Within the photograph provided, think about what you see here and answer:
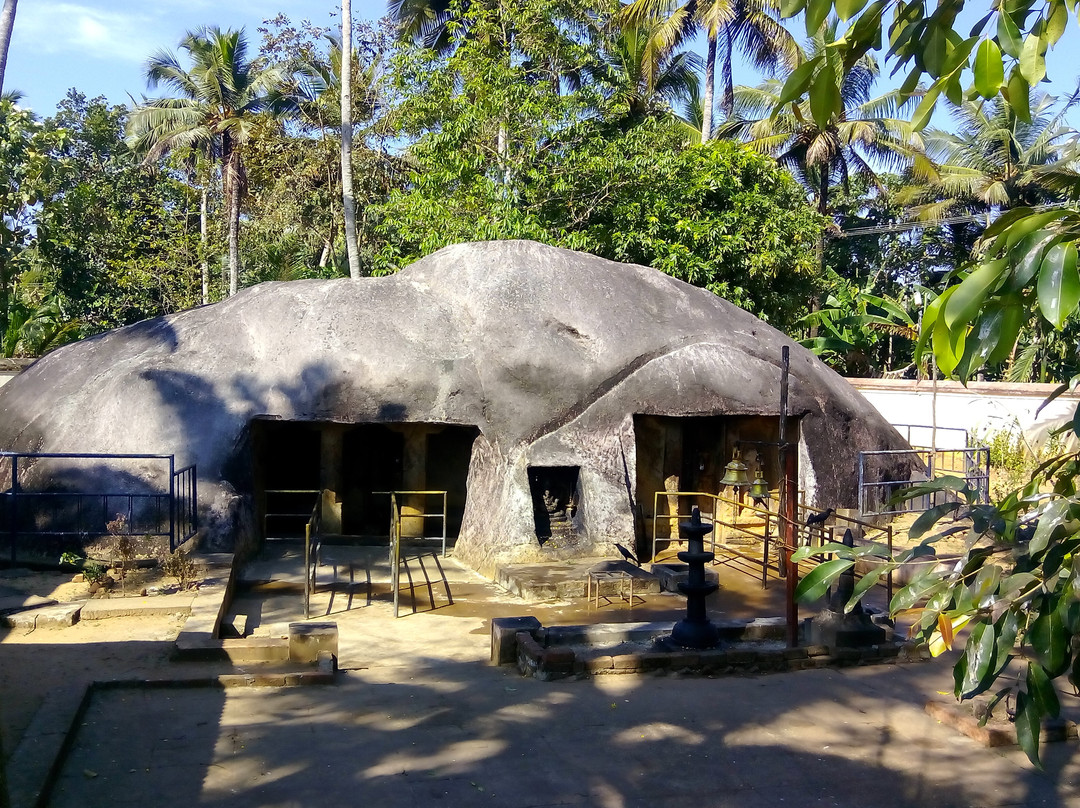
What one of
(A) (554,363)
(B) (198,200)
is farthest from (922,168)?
(B) (198,200)

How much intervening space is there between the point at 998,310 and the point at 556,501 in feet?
41.7

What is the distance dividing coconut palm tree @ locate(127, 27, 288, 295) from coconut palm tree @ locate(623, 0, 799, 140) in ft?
35.0

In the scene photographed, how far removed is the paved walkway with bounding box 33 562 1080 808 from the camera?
634 cm

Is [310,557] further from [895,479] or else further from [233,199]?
[233,199]

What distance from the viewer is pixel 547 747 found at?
7164 millimetres

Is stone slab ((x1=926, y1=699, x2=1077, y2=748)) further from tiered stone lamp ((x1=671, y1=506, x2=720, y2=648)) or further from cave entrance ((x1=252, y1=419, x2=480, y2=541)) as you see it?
cave entrance ((x1=252, y1=419, x2=480, y2=541))

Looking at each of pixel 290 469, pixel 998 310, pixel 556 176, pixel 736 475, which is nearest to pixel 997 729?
pixel 736 475

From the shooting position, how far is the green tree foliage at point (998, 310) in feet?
6.65

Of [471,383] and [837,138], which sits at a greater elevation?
[837,138]

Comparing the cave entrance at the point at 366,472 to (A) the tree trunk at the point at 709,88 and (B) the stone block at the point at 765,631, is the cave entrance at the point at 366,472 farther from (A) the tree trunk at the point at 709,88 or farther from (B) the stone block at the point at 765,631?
(A) the tree trunk at the point at 709,88

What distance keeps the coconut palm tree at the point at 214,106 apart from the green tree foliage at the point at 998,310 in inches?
1089

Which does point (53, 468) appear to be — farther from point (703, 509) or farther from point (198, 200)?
point (198, 200)

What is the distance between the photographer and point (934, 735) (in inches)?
299

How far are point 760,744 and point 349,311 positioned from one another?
32.4 ft
